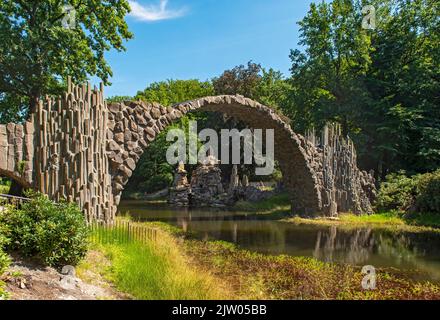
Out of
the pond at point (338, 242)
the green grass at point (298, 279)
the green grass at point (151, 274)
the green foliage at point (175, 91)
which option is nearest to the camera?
the green grass at point (151, 274)

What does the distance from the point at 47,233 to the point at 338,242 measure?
8516mm

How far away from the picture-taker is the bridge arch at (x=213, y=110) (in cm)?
1107

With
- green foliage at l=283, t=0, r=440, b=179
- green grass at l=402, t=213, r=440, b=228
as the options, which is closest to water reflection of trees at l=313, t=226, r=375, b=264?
green grass at l=402, t=213, r=440, b=228

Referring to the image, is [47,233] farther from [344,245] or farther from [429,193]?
[429,193]

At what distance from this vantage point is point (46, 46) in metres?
14.7

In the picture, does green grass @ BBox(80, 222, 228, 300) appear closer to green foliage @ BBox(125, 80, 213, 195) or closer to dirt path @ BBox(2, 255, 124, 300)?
dirt path @ BBox(2, 255, 124, 300)

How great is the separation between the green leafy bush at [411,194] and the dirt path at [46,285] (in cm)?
1368

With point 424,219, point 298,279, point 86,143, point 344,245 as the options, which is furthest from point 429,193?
point 86,143

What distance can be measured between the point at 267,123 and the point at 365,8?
33.8 ft

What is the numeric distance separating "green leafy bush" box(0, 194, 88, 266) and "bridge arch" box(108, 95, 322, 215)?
4.32 meters

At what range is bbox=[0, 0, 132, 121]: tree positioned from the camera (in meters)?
14.5

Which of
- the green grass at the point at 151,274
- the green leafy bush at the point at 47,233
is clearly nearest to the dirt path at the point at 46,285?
the green leafy bush at the point at 47,233

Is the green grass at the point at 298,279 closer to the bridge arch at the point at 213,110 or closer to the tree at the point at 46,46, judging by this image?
the bridge arch at the point at 213,110
